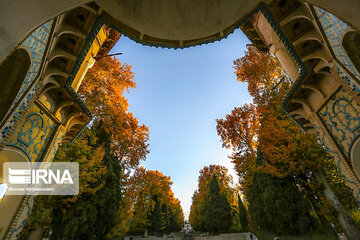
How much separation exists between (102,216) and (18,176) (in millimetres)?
6894

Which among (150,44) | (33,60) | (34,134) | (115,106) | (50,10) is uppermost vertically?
(115,106)

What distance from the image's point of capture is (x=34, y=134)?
629 cm

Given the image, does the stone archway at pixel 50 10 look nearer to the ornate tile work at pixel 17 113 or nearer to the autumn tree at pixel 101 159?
the ornate tile work at pixel 17 113

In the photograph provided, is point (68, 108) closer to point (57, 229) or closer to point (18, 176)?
point (18, 176)

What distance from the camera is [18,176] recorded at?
6.07 m

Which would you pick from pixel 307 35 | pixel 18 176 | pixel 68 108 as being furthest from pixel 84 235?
pixel 307 35

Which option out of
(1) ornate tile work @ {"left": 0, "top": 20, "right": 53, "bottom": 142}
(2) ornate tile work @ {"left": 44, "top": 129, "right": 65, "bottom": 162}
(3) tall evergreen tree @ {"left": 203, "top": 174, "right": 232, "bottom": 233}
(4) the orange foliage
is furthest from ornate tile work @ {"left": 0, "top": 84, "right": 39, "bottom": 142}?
(3) tall evergreen tree @ {"left": 203, "top": 174, "right": 232, "bottom": 233}

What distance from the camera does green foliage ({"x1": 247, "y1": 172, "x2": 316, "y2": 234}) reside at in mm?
11531

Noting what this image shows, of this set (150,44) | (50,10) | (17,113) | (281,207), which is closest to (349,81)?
(150,44)

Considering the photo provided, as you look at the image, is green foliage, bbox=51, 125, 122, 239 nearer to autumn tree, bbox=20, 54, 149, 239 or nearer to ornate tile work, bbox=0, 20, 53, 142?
autumn tree, bbox=20, 54, 149, 239

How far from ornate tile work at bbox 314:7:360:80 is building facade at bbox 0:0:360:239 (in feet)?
0.08

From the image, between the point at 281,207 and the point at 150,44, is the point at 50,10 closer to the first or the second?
the point at 150,44

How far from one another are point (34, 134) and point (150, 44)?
5.53 meters

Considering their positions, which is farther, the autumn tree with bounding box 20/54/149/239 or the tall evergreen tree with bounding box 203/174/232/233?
the tall evergreen tree with bounding box 203/174/232/233
